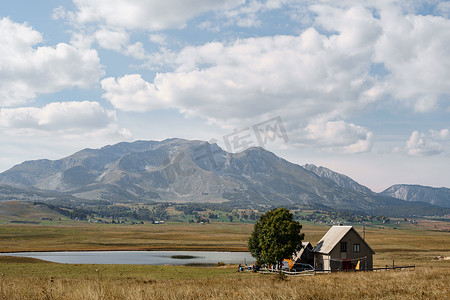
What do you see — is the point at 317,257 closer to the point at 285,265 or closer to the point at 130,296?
the point at 285,265

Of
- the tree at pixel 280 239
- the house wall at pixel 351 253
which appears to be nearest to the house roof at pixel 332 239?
the house wall at pixel 351 253

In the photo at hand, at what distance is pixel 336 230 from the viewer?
7162 centimetres

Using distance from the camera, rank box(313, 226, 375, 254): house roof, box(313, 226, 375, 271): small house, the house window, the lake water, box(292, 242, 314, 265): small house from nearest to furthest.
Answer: box(313, 226, 375, 271): small house < box(313, 226, 375, 254): house roof < the house window < box(292, 242, 314, 265): small house < the lake water

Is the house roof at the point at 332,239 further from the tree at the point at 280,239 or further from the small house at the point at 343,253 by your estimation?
the tree at the point at 280,239

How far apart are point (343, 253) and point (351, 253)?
1.79 m

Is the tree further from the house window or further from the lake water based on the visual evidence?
the lake water

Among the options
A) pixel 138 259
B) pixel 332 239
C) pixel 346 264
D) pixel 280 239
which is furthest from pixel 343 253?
pixel 138 259

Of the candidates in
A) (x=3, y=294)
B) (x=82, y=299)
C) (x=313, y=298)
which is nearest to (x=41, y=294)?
(x=3, y=294)

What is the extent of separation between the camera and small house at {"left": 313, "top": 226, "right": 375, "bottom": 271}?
218ft

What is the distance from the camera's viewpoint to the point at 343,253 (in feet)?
221

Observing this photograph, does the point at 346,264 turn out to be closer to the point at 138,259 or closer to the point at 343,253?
the point at 343,253

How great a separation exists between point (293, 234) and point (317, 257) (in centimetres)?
1082

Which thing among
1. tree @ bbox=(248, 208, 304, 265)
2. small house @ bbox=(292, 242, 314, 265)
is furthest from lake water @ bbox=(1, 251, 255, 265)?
tree @ bbox=(248, 208, 304, 265)

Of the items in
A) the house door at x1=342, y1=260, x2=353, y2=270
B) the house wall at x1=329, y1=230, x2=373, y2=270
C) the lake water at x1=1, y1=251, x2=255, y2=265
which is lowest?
the lake water at x1=1, y1=251, x2=255, y2=265
